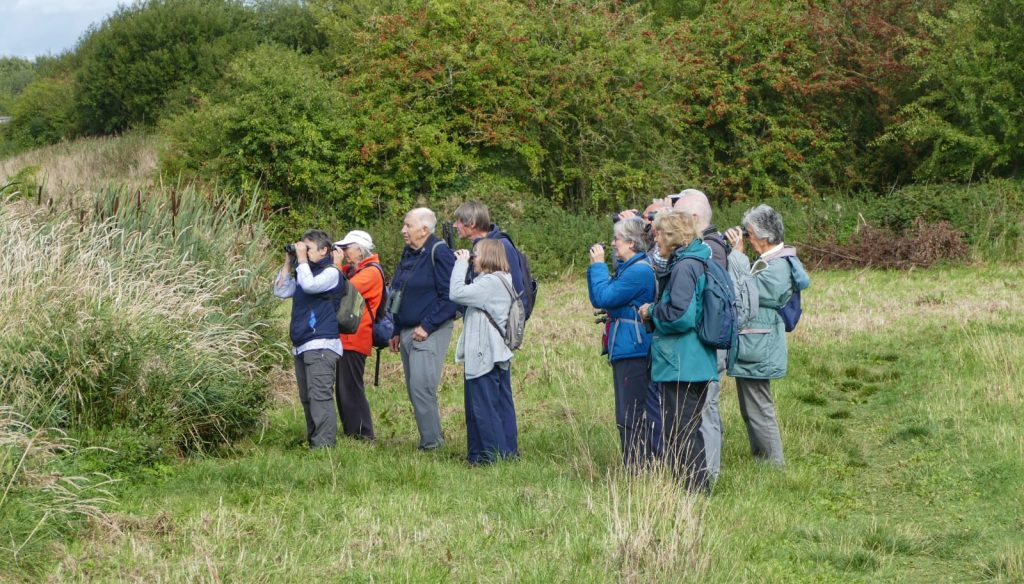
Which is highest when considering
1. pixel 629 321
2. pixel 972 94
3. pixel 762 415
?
pixel 972 94

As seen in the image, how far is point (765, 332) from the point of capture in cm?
803

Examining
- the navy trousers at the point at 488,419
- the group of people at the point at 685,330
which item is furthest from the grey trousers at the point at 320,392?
the group of people at the point at 685,330

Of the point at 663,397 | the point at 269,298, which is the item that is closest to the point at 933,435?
the point at 663,397

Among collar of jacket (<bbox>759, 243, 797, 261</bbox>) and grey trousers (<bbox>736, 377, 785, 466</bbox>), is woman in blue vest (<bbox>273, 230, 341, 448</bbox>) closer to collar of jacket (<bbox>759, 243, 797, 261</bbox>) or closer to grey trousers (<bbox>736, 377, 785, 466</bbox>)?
grey trousers (<bbox>736, 377, 785, 466</bbox>)

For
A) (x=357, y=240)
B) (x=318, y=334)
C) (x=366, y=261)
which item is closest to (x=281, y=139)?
(x=357, y=240)

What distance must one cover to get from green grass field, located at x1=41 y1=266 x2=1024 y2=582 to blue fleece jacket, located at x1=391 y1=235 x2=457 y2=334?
1075 millimetres

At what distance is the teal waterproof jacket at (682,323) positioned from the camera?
22.5 ft

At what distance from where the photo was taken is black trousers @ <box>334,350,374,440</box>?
373 inches

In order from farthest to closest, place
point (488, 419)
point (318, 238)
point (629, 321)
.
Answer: point (318, 238)
point (488, 419)
point (629, 321)

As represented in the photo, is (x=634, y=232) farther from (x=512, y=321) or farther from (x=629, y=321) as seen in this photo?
(x=512, y=321)

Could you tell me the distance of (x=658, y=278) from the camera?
7129mm

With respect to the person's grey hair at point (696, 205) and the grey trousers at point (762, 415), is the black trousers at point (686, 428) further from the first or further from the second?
the person's grey hair at point (696, 205)

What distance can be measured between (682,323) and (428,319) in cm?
270

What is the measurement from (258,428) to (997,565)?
19.0 feet
